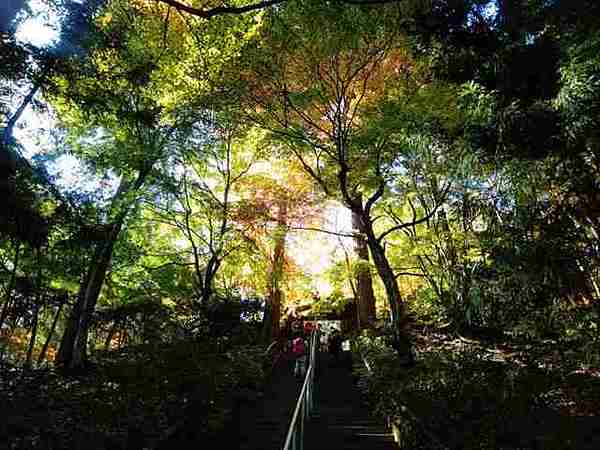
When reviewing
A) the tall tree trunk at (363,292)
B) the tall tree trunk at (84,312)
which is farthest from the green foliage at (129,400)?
the tall tree trunk at (363,292)

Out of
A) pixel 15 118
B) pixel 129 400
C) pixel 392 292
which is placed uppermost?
pixel 15 118

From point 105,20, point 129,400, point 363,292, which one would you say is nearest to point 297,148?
point 105,20

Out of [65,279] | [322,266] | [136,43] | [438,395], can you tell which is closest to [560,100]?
[438,395]

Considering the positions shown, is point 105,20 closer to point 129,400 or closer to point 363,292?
point 129,400

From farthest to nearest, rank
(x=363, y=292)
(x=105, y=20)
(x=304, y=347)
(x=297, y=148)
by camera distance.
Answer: (x=363, y=292) → (x=304, y=347) → (x=297, y=148) → (x=105, y=20)

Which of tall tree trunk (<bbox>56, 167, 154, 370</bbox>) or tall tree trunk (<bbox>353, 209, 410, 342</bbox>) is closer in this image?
tall tree trunk (<bbox>56, 167, 154, 370</bbox>)

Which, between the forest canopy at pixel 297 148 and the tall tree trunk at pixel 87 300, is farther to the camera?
the tall tree trunk at pixel 87 300

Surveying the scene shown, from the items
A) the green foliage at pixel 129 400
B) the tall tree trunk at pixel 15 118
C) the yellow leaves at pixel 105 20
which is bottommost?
the green foliage at pixel 129 400

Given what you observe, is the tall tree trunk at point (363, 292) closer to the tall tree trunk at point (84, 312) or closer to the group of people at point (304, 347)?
the group of people at point (304, 347)

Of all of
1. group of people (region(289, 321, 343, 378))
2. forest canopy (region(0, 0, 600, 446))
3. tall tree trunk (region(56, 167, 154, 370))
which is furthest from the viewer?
group of people (region(289, 321, 343, 378))

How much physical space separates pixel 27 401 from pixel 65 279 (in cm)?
546

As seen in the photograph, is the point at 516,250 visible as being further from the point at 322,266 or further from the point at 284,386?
the point at 322,266

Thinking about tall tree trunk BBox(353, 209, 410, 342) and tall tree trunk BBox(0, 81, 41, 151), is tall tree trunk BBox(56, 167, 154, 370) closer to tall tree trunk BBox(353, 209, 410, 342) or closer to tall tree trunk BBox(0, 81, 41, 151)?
tall tree trunk BBox(0, 81, 41, 151)

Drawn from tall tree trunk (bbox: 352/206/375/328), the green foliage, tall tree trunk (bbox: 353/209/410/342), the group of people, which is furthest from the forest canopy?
tall tree trunk (bbox: 352/206/375/328)
